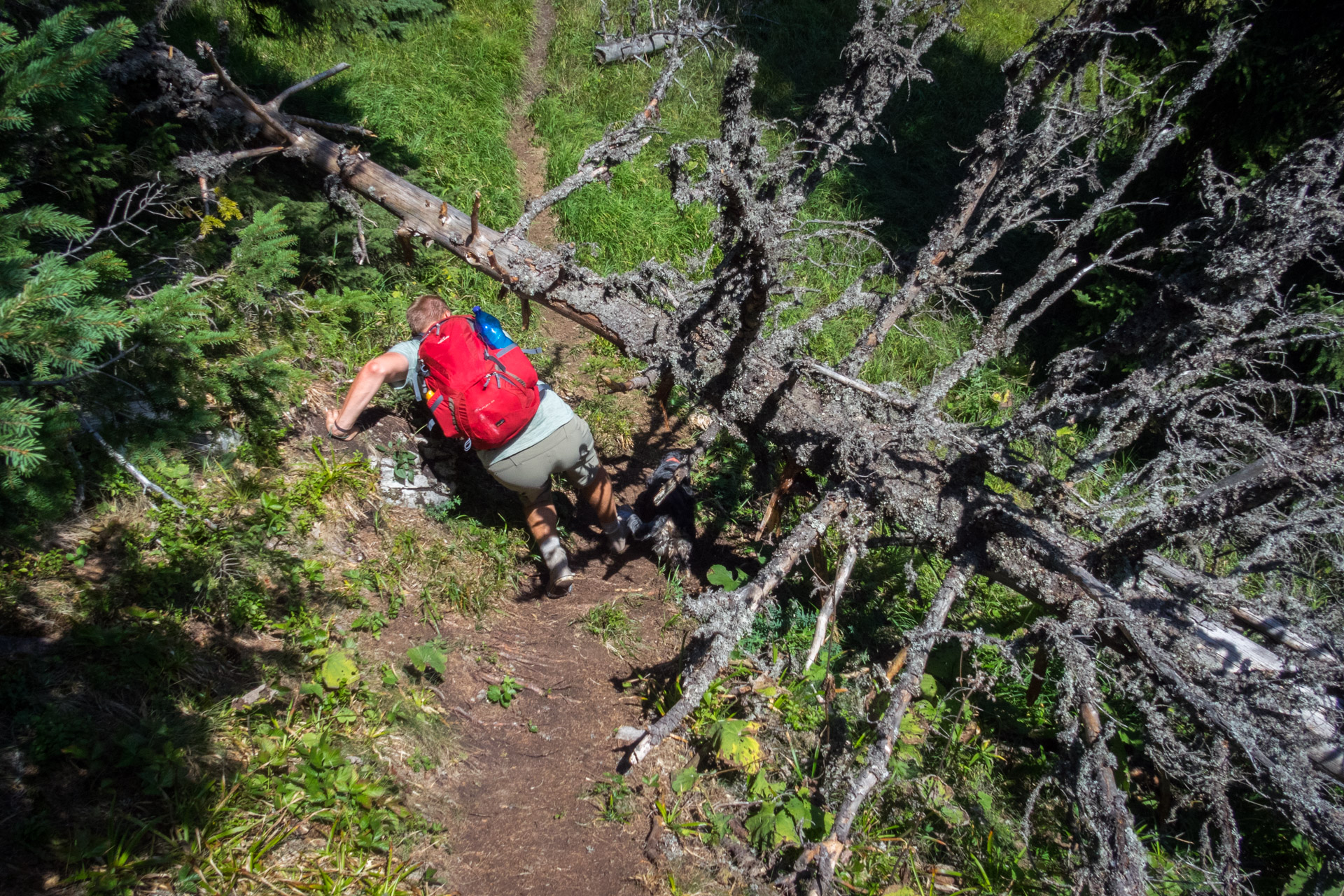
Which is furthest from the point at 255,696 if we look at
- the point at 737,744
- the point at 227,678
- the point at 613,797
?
the point at 737,744

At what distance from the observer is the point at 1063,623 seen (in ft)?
9.38

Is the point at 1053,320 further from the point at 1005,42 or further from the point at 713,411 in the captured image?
the point at 1005,42

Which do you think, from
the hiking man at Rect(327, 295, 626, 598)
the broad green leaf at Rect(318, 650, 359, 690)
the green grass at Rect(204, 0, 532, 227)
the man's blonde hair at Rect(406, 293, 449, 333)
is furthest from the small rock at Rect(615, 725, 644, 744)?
the green grass at Rect(204, 0, 532, 227)

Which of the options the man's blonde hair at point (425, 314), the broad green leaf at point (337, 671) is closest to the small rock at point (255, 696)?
the broad green leaf at point (337, 671)

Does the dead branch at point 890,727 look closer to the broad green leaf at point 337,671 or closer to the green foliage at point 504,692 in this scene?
the green foliage at point 504,692

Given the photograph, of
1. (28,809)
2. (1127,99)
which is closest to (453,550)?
(28,809)

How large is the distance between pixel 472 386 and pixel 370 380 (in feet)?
2.24

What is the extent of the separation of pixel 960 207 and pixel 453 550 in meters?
3.68

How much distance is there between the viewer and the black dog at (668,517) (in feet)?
15.6

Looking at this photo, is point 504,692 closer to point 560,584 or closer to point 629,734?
point 629,734

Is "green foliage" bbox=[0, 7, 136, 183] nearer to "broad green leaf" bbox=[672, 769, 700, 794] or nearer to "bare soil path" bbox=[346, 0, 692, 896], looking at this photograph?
"bare soil path" bbox=[346, 0, 692, 896]

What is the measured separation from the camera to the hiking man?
11.7 ft

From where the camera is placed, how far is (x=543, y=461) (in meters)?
3.95

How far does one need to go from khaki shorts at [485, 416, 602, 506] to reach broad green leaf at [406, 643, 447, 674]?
102cm
